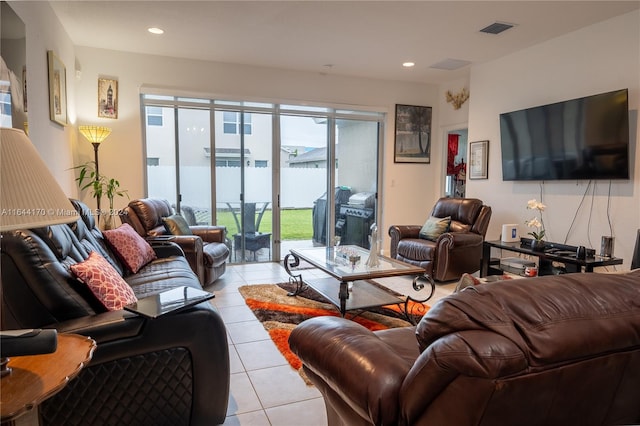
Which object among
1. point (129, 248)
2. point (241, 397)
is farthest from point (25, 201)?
point (129, 248)

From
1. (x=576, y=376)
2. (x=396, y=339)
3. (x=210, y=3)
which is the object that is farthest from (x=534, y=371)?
(x=210, y=3)

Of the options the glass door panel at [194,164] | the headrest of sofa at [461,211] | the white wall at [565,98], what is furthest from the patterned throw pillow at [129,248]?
the white wall at [565,98]

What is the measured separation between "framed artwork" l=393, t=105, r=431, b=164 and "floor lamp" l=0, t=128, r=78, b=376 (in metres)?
5.35

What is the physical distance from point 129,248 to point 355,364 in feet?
7.94

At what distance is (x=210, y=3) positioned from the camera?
3311mm

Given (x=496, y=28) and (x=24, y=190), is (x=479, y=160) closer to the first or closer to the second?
(x=496, y=28)

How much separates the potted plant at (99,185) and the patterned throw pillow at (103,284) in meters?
2.54

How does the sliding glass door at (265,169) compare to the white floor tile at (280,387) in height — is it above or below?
above

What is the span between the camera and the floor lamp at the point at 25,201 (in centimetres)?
95

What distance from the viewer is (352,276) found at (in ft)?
9.51

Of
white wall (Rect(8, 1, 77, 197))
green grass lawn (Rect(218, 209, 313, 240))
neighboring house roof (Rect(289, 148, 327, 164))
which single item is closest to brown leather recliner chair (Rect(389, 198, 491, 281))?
green grass lawn (Rect(218, 209, 313, 240))

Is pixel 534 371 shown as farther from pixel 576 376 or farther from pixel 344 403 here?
pixel 344 403

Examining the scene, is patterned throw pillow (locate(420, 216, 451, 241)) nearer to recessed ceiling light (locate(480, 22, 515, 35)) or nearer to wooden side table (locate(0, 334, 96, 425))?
recessed ceiling light (locate(480, 22, 515, 35))

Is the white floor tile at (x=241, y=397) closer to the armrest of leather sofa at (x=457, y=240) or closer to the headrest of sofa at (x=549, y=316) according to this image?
the headrest of sofa at (x=549, y=316)
